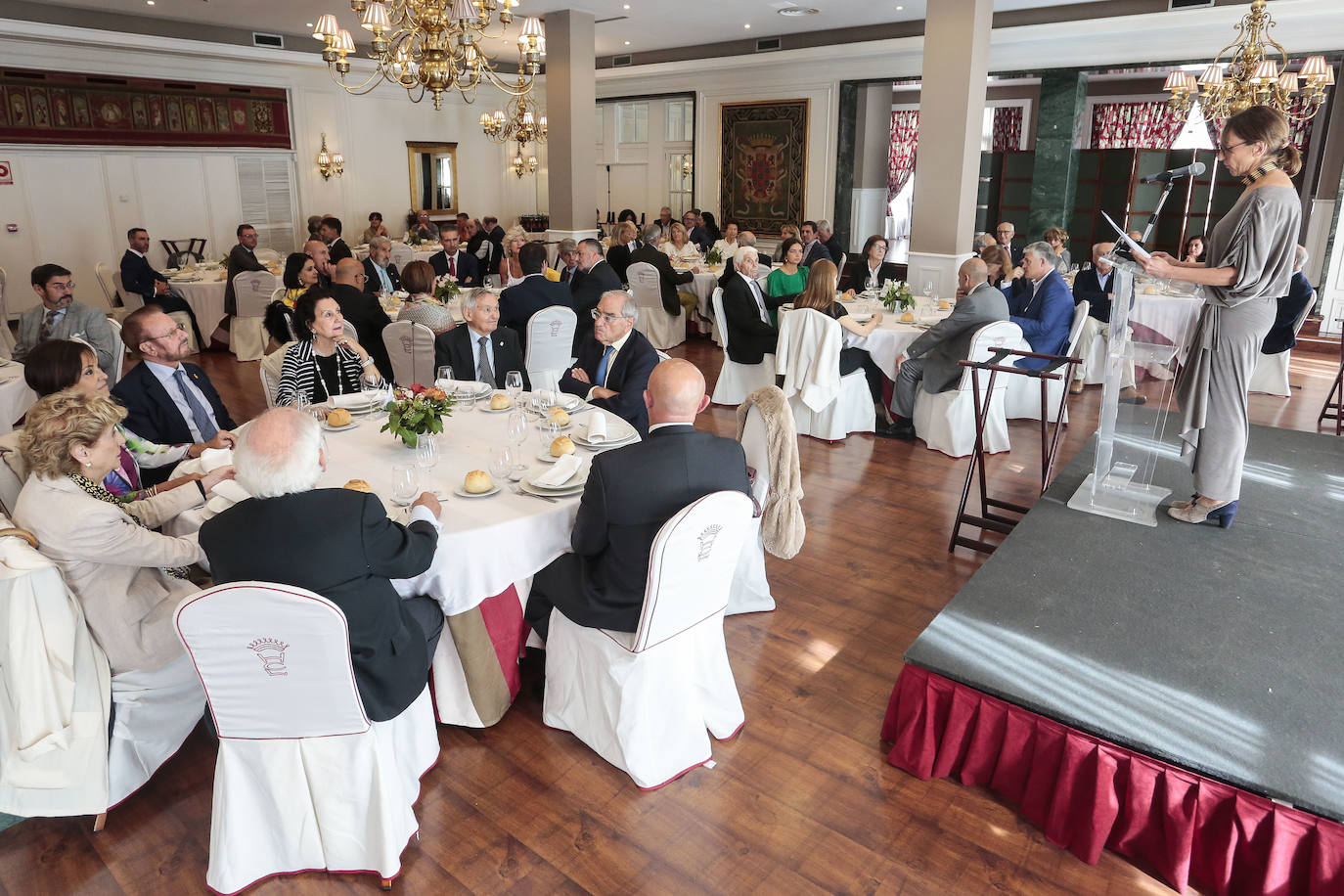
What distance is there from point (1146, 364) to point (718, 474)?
2.40m

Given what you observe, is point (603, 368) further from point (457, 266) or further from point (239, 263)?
point (239, 263)

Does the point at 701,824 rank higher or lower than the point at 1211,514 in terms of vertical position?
lower

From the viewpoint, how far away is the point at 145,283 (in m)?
9.33

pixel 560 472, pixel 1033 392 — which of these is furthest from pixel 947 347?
pixel 560 472

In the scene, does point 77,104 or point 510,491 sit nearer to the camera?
point 510,491

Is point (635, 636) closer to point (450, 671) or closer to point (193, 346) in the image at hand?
point (450, 671)

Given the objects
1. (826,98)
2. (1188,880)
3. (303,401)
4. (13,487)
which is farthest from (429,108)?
(1188,880)

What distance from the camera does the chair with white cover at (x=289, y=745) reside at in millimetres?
2078

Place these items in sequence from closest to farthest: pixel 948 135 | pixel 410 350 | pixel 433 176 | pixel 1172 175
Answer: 1. pixel 1172 175
2. pixel 410 350
3. pixel 948 135
4. pixel 433 176

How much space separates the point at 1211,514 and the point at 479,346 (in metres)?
3.85

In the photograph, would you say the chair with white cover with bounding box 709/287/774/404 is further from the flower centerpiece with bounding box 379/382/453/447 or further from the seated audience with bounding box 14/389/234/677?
the seated audience with bounding box 14/389/234/677

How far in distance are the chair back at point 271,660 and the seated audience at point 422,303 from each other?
13.6ft

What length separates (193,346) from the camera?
9375 mm

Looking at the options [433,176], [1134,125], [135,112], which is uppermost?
[1134,125]
